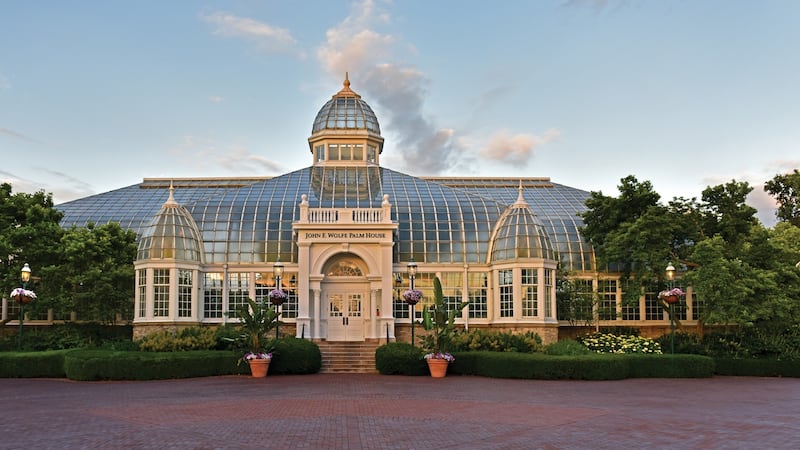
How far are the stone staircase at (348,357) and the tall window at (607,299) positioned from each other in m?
11.3

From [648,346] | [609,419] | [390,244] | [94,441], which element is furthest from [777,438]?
[390,244]

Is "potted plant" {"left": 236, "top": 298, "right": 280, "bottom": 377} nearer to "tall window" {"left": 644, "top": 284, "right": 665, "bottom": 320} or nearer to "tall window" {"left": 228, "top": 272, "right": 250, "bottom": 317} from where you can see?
"tall window" {"left": 228, "top": 272, "right": 250, "bottom": 317}

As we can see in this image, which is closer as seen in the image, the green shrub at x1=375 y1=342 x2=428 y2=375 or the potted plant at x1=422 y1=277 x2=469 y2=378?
the potted plant at x1=422 y1=277 x2=469 y2=378

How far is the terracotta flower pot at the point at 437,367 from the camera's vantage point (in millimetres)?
29781

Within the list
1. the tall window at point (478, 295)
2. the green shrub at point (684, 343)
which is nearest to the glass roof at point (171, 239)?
the tall window at point (478, 295)

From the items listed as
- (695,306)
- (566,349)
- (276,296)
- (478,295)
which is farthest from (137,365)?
(695,306)

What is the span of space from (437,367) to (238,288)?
1229 cm

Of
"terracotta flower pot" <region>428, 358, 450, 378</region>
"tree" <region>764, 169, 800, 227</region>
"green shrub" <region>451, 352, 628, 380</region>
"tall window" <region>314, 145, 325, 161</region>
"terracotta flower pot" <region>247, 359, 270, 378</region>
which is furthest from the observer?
"tree" <region>764, 169, 800, 227</region>

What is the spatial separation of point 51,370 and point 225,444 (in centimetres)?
1823

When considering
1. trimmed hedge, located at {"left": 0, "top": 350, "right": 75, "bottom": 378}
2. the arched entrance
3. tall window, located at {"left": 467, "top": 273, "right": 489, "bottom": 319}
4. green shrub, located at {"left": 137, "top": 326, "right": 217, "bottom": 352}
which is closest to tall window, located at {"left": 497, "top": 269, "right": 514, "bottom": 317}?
tall window, located at {"left": 467, "top": 273, "right": 489, "bottom": 319}

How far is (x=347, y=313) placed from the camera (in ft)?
124

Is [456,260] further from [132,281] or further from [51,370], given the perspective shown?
[51,370]

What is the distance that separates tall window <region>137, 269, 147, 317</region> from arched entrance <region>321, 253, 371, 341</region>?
316 inches

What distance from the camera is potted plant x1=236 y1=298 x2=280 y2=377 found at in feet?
96.7
